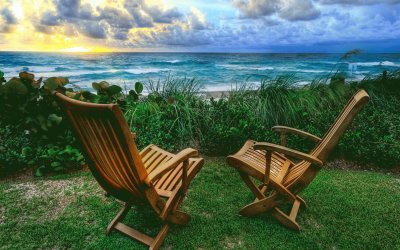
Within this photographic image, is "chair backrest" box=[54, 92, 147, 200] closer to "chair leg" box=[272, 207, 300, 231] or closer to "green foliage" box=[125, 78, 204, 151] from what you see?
"chair leg" box=[272, 207, 300, 231]

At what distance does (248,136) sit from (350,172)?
5.07ft

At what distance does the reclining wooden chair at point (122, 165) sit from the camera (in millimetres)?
2387

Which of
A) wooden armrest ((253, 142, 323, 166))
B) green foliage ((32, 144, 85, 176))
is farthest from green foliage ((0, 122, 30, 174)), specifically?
wooden armrest ((253, 142, 323, 166))

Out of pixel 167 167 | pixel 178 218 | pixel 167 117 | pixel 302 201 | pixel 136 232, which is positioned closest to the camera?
pixel 167 167

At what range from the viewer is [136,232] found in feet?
10.3

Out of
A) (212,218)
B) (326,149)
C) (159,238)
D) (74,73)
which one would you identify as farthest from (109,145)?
(74,73)

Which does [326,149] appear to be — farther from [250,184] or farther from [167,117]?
[167,117]

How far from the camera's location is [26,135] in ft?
16.6

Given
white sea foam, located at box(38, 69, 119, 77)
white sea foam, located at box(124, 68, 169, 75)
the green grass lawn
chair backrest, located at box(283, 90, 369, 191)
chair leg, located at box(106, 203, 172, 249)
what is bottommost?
white sea foam, located at box(124, 68, 169, 75)

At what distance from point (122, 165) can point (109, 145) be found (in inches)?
7.3

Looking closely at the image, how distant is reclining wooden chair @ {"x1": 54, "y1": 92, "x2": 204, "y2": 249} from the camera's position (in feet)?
7.83

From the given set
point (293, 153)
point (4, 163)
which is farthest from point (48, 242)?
point (293, 153)

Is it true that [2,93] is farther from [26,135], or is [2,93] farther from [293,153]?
[293,153]

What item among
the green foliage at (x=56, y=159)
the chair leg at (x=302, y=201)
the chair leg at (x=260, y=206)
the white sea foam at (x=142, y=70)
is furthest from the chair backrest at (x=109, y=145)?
the white sea foam at (x=142, y=70)
